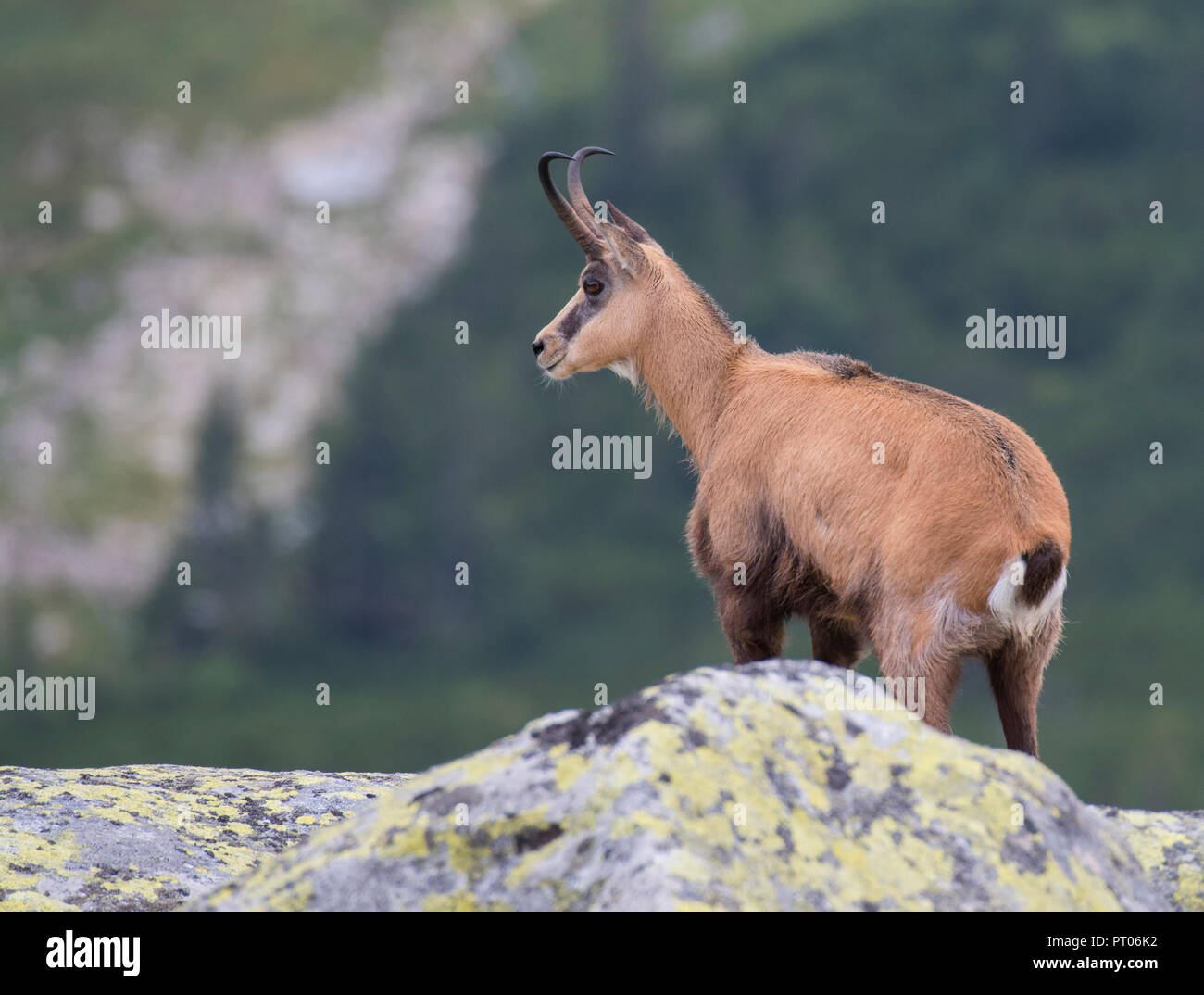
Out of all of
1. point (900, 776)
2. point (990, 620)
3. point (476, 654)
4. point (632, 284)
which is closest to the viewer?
point (900, 776)

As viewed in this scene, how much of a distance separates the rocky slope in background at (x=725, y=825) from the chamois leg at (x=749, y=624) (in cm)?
366

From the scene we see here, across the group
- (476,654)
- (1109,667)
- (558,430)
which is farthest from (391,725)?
(1109,667)

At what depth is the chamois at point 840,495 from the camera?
873 centimetres

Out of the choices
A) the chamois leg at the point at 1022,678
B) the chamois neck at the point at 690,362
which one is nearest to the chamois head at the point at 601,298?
the chamois neck at the point at 690,362

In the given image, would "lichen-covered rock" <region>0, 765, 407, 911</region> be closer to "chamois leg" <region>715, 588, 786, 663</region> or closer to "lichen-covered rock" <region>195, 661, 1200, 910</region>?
"lichen-covered rock" <region>195, 661, 1200, 910</region>

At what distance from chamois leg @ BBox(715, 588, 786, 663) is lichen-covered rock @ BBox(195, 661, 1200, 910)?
13.1 ft

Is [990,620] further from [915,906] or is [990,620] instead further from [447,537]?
[447,537]

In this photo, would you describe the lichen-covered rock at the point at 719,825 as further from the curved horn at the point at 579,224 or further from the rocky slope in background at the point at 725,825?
the curved horn at the point at 579,224

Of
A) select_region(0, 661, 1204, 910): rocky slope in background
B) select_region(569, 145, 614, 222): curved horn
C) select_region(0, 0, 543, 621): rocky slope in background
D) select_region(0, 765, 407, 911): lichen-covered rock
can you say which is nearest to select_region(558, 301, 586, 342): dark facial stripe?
select_region(569, 145, 614, 222): curved horn

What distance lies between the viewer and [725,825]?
230 inches

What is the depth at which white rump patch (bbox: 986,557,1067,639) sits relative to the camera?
8578 mm

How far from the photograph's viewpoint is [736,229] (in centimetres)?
8662

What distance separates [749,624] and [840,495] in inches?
53.1

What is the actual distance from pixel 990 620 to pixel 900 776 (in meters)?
2.67
